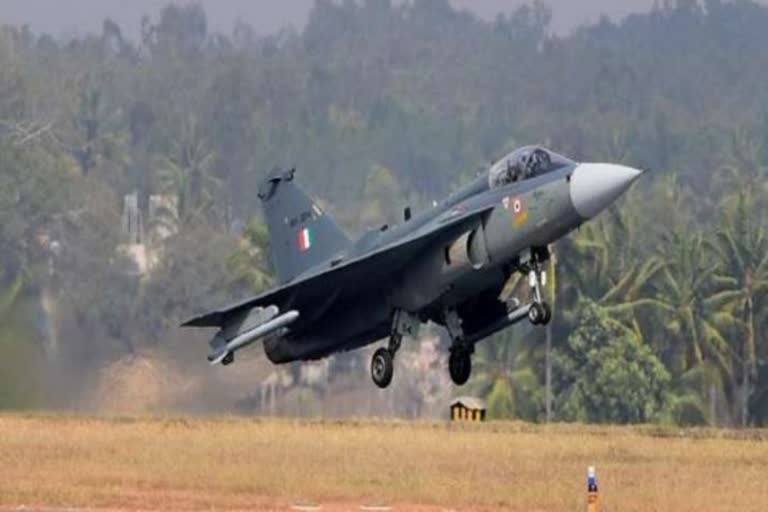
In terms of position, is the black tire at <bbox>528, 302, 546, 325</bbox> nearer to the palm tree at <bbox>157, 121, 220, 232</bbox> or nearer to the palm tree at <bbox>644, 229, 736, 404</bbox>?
the palm tree at <bbox>644, 229, 736, 404</bbox>

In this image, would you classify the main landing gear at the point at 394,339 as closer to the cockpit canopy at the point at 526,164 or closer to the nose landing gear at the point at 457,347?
the nose landing gear at the point at 457,347

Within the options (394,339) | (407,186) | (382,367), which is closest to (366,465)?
(382,367)

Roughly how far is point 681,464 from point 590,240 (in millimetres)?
37594

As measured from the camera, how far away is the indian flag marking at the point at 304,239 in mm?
39312

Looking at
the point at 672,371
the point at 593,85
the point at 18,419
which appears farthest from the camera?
the point at 593,85

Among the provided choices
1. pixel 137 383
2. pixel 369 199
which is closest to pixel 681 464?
pixel 137 383

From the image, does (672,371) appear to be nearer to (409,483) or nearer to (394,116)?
(409,483)

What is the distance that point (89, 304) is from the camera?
75188mm

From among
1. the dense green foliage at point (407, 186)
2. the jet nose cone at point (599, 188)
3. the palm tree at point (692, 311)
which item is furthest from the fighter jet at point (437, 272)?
the palm tree at point (692, 311)

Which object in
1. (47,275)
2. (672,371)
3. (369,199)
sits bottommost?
(672,371)

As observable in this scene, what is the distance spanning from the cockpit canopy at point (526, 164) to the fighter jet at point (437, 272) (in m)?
0.01

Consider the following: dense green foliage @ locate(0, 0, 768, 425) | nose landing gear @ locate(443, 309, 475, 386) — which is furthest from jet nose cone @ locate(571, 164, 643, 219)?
dense green foliage @ locate(0, 0, 768, 425)

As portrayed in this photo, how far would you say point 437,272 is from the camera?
117ft

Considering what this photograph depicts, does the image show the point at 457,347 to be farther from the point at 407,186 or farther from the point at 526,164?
the point at 407,186
